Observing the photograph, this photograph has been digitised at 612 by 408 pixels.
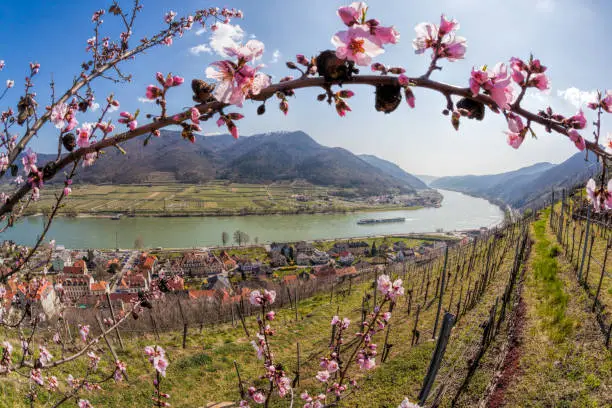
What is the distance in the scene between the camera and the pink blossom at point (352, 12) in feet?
2.53

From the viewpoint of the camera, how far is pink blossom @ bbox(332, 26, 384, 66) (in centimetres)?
73

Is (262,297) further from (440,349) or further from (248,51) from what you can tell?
(248,51)

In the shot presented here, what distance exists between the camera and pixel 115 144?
904 millimetres

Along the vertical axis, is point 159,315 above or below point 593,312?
below

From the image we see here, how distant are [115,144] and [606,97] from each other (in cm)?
172

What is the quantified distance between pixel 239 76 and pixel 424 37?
639 mm

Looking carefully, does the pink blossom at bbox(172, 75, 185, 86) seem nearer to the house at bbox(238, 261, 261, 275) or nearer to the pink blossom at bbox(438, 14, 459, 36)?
the pink blossom at bbox(438, 14, 459, 36)

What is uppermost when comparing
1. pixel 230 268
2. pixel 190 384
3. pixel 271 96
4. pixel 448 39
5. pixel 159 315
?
pixel 448 39

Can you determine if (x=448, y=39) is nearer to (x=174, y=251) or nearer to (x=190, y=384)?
(x=190, y=384)

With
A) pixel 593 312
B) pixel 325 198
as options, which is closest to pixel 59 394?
pixel 593 312

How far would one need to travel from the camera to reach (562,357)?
14.8 ft

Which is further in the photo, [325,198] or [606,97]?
[325,198]

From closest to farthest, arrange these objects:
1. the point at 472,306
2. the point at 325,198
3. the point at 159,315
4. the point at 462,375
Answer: the point at 462,375 → the point at 472,306 → the point at 159,315 → the point at 325,198

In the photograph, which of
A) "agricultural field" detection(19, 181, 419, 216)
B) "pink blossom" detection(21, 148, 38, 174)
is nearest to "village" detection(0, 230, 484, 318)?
"pink blossom" detection(21, 148, 38, 174)
